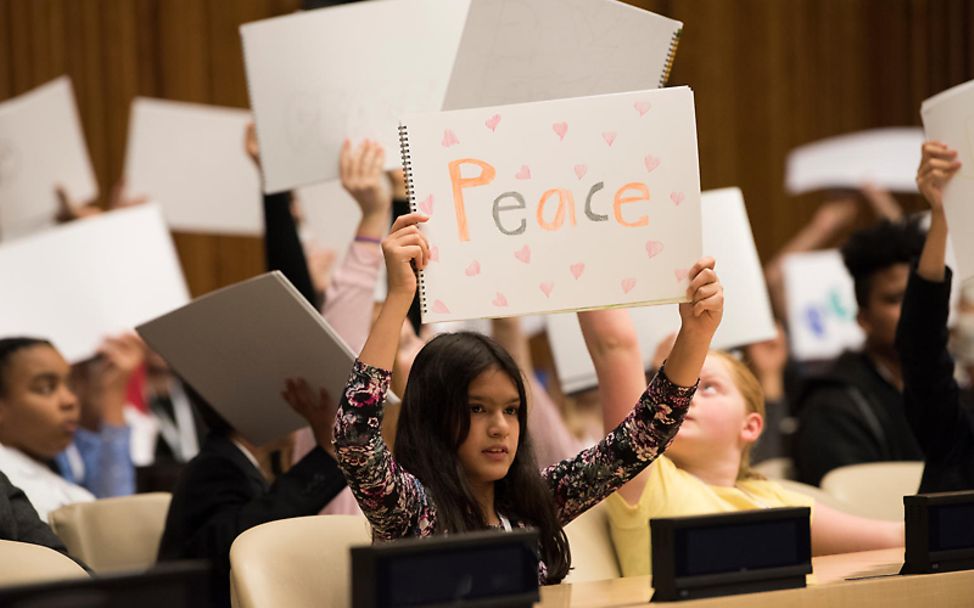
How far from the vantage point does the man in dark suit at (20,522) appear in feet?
7.96

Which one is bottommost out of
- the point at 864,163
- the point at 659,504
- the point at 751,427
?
the point at 659,504

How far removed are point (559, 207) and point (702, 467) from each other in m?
0.82

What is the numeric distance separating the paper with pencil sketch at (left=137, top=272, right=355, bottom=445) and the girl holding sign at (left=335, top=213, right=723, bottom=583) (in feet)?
1.19

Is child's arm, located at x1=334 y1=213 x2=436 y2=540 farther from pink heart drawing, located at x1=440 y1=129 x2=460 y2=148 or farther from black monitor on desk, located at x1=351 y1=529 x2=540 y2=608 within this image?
black monitor on desk, located at x1=351 y1=529 x2=540 y2=608

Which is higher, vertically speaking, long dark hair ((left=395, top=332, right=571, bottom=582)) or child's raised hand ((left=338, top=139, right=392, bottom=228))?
child's raised hand ((left=338, top=139, right=392, bottom=228))

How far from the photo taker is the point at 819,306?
5605 mm

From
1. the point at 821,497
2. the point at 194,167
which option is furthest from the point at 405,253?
the point at 194,167

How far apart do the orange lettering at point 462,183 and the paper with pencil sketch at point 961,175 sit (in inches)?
44.6

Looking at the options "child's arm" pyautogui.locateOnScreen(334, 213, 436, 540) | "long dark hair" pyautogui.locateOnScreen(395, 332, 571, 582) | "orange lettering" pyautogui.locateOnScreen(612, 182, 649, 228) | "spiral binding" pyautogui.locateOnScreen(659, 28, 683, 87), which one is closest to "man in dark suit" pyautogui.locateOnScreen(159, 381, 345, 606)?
"long dark hair" pyautogui.locateOnScreen(395, 332, 571, 582)

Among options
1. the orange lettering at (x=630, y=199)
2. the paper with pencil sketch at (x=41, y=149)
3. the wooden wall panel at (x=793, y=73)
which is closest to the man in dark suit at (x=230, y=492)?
the orange lettering at (x=630, y=199)

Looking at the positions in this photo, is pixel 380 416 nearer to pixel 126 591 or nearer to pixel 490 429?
pixel 490 429

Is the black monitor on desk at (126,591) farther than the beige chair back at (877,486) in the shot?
No

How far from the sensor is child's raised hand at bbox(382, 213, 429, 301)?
2035 mm

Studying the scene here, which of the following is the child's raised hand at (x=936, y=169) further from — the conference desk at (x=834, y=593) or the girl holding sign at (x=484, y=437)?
the conference desk at (x=834, y=593)
